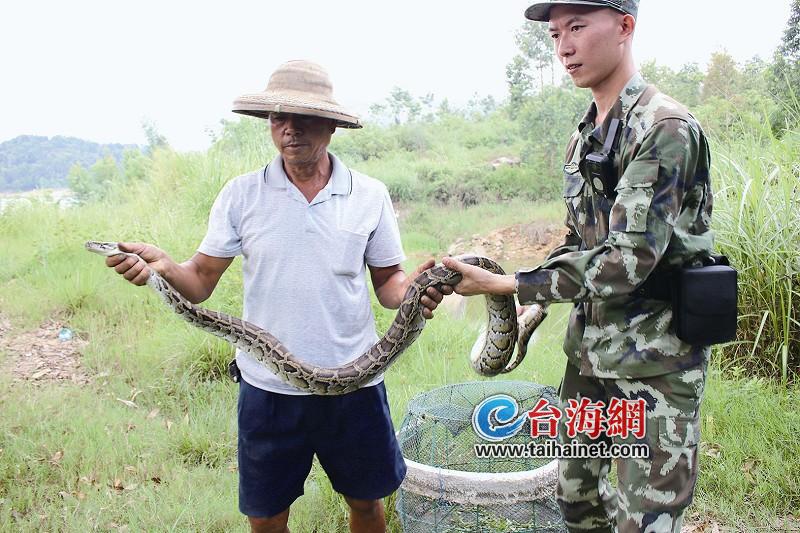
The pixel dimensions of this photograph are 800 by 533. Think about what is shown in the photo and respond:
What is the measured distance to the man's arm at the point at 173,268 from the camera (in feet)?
9.57

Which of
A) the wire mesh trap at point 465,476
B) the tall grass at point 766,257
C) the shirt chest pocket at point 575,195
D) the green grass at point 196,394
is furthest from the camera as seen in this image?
the tall grass at point 766,257

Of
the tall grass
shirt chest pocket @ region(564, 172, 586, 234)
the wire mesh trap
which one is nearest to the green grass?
the tall grass

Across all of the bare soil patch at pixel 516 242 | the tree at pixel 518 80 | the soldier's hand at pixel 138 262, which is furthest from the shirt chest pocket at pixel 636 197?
the tree at pixel 518 80

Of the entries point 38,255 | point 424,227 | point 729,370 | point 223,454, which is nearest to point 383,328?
point 223,454

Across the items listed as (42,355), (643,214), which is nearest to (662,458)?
(643,214)

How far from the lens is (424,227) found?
13.7 m

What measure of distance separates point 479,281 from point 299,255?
0.74 m

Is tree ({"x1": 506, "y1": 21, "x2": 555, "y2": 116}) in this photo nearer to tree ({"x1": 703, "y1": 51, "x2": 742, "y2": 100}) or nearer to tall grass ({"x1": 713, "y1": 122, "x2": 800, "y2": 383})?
tree ({"x1": 703, "y1": 51, "x2": 742, "y2": 100})

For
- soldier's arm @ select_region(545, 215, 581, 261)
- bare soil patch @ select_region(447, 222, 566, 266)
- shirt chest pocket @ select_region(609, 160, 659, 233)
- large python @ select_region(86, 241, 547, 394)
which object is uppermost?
shirt chest pocket @ select_region(609, 160, 659, 233)

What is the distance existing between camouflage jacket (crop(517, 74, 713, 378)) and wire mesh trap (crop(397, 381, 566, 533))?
3.47ft

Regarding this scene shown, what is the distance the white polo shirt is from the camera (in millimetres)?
2936

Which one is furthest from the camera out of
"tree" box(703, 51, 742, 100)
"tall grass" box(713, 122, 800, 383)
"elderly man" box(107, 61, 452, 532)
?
"tree" box(703, 51, 742, 100)

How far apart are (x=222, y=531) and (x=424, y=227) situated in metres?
10.1

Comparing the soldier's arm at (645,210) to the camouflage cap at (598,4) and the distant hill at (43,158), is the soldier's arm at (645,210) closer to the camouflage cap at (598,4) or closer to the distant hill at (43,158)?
the camouflage cap at (598,4)
